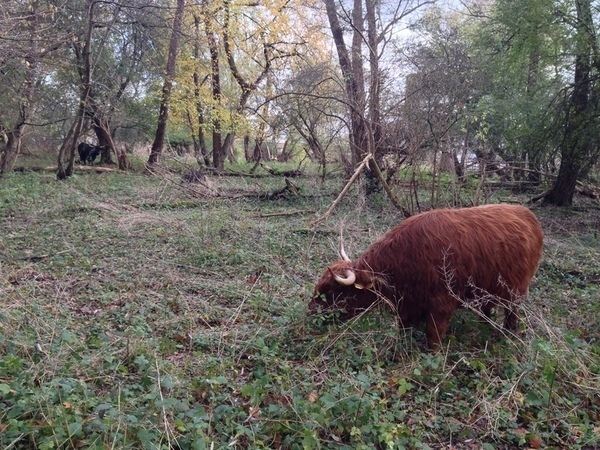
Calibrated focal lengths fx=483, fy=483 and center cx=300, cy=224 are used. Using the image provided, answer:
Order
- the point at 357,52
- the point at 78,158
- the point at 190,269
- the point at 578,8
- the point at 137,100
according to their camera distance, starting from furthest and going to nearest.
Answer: the point at 78,158
the point at 137,100
the point at 357,52
the point at 578,8
the point at 190,269

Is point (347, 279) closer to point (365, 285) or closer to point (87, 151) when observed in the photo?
point (365, 285)

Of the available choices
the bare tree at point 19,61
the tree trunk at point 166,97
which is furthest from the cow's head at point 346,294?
the tree trunk at point 166,97

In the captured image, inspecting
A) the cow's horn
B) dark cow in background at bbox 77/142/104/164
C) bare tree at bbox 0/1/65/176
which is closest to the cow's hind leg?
the cow's horn

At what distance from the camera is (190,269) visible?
22.0 feet

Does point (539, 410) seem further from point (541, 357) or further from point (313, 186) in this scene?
point (313, 186)

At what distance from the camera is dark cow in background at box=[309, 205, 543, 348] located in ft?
14.8

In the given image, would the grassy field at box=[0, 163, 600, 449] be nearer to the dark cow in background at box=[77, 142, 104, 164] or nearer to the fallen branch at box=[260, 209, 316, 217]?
the fallen branch at box=[260, 209, 316, 217]

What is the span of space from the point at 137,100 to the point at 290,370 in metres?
21.1

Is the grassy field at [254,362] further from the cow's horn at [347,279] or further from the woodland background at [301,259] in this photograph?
the cow's horn at [347,279]

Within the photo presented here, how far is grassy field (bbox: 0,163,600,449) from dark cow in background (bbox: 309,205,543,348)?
226 millimetres

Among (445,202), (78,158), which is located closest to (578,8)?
(445,202)

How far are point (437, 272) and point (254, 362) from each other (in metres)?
1.85

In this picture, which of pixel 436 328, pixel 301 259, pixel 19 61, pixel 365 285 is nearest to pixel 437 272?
pixel 436 328

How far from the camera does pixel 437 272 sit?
14.7 ft
